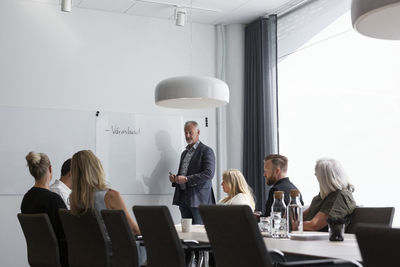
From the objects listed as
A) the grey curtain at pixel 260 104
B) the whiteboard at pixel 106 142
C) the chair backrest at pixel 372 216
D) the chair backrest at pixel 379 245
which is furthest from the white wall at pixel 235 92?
the chair backrest at pixel 379 245

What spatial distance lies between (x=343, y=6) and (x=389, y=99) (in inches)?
48.5

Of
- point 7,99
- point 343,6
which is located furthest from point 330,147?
point 7,99

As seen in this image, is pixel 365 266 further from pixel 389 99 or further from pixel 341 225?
pixel 389 99

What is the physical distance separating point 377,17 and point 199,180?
4.50 meters

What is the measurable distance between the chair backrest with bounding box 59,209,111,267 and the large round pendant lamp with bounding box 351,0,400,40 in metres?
1.78

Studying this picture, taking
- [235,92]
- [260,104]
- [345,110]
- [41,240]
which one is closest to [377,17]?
[41,240]

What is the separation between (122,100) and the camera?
25.5ft

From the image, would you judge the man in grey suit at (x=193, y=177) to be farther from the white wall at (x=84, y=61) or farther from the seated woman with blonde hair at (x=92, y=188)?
the seated woman with blonde hair at (x=92, y=188)

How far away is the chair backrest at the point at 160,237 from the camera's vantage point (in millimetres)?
3092

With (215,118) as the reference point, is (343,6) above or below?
above

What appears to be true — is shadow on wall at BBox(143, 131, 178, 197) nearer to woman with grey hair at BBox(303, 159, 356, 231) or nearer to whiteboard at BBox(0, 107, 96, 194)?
whiteboard at BBox(0, 107, 96, 194)

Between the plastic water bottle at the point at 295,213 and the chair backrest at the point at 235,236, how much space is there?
109 centimetres

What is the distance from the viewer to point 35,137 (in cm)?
722

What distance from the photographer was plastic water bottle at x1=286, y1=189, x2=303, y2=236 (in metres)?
3.70
